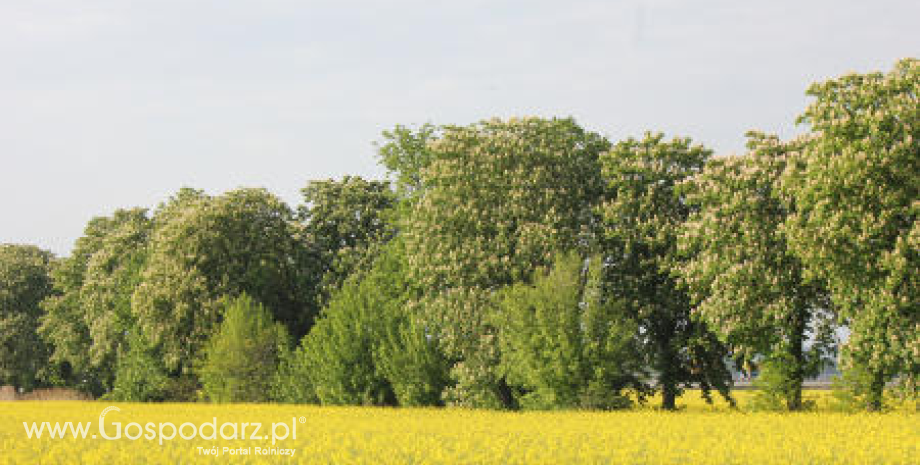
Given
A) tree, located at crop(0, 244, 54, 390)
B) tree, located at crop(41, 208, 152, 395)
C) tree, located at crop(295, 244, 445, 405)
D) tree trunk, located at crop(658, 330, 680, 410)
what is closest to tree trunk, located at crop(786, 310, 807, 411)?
tree trunk, located at crop(658, 330, 680, 410)

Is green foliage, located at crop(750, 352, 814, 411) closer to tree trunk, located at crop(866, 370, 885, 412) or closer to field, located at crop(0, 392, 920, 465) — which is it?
field, located at crop(0, 392, 920, 465)

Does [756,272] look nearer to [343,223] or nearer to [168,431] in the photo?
[168,431]

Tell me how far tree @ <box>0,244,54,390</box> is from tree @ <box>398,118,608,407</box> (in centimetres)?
5789

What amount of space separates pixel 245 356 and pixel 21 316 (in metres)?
46.4

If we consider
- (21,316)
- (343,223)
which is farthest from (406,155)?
(21,316)

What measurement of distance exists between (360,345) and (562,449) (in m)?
30.2

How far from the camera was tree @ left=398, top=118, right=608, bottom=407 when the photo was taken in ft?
171

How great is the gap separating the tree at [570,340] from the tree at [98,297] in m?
37.1

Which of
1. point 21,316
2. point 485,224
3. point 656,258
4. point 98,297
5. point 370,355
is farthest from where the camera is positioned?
point 21,316

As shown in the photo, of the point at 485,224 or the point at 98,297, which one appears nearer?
the point at 485,224

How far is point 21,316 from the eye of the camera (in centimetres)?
10006

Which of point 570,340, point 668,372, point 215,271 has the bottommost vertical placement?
point 668,372

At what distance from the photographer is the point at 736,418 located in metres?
41.0

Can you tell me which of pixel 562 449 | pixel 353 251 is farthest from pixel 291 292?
pixel 562 449
